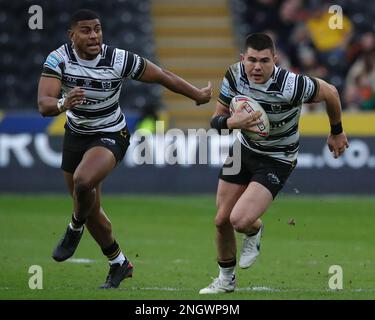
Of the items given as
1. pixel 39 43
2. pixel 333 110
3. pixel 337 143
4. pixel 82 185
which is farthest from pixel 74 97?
pixel 39 43

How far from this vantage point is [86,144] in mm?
10922

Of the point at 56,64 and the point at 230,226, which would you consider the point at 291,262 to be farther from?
the point at 56,64

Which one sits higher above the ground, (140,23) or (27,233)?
(140,23)

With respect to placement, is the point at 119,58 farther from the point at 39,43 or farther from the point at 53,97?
the point at 39,43

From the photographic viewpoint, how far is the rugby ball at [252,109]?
33.2ft

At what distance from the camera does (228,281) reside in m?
10.7

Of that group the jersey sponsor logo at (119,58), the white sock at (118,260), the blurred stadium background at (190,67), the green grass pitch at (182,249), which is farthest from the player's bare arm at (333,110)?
the blurred stadium background at (190,67)

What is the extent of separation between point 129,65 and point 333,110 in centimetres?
203

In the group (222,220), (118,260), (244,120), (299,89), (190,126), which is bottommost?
(190,126)

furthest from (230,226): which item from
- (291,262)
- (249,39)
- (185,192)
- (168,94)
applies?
(168,94)

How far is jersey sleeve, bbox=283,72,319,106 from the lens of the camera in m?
10.2

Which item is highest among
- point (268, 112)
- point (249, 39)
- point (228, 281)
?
point (249, 39)
